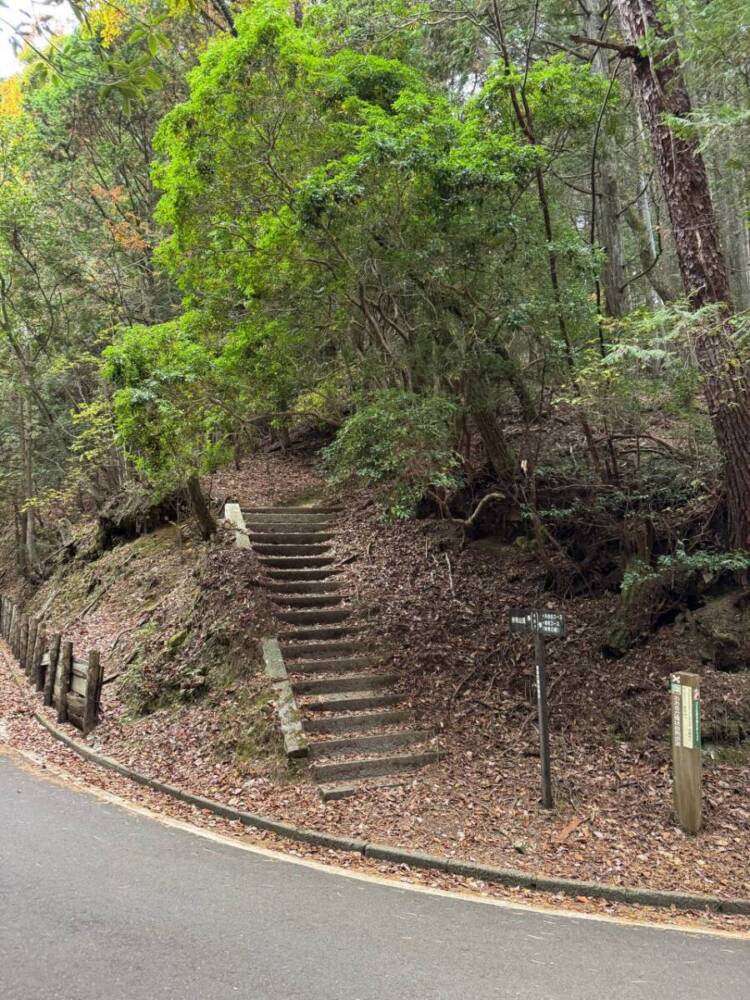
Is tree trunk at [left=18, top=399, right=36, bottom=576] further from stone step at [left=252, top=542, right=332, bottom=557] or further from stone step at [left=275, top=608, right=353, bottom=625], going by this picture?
stone step at [left=275, top=608, right=353, bottom=625]

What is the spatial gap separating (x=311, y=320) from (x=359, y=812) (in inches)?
275

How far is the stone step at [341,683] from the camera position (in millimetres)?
9328

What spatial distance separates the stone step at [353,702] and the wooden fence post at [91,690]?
3.38 metres

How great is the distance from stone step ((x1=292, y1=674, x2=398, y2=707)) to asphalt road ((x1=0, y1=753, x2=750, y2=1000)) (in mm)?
3045

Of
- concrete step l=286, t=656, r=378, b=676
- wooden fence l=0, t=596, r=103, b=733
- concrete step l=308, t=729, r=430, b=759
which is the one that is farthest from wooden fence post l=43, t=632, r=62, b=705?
concrete step l=308, t=729, r=430, b=759

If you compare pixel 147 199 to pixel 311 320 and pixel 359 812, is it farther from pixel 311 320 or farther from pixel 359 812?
pixel 359 812

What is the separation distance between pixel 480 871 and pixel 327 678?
3.83 meters

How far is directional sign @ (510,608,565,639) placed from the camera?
278 inches

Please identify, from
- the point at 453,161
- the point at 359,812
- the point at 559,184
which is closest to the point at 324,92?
the point at 453,161

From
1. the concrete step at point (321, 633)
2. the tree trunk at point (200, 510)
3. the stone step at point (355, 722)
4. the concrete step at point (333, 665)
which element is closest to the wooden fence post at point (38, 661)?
the tree trunk at point (200, 510)

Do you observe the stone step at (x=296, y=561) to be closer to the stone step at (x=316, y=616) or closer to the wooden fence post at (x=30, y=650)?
the stone step at (x=316, y=616)

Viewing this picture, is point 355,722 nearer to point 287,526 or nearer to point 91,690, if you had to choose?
point 91,690

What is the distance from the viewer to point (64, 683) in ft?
35.8

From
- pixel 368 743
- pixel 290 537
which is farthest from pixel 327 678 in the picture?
pixel 290 537
